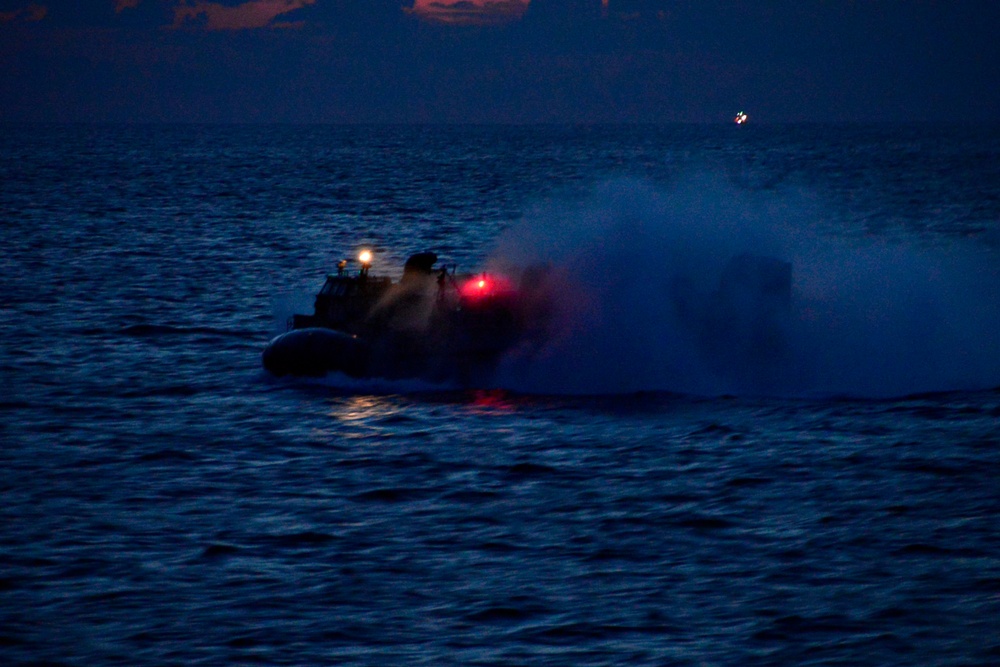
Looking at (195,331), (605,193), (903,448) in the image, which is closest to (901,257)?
(605,193)

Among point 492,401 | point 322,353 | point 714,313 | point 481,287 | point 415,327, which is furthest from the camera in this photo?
point 714,313

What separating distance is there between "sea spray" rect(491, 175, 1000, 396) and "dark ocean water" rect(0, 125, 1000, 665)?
0.32 ft

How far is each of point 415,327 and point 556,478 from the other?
882 cm

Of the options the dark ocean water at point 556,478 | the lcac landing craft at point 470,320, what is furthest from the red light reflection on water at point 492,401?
the lcac landing craft at point 470,320

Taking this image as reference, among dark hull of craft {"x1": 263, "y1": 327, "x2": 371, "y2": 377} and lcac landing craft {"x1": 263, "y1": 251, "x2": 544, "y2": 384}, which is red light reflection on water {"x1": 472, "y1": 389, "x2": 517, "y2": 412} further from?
dark hull of craft {"x1": 263, "y1": 327, "x2": 371, "y2": 377}

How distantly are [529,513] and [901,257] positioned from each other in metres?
21.9

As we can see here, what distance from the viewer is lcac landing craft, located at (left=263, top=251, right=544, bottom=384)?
2981cm

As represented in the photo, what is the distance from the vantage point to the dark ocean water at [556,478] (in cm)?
1595

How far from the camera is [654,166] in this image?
166000 mm

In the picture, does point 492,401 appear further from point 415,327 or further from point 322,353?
point 322,353

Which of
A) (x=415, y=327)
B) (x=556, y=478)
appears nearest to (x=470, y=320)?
(x=415, y=327)

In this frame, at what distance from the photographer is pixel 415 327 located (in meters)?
30.3

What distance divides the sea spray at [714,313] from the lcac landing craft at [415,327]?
2.51 feet

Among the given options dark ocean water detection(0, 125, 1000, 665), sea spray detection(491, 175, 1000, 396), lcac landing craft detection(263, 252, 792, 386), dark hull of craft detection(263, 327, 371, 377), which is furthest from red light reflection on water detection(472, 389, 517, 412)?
dark hull of craft detection(263, 327, 371, 377)
